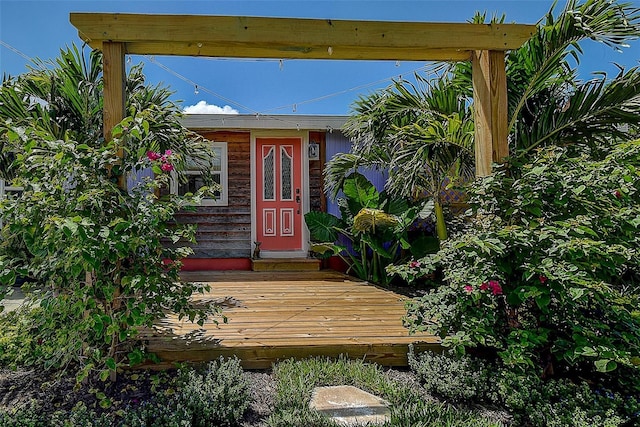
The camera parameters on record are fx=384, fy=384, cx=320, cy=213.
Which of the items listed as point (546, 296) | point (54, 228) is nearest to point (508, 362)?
point (546, 296)

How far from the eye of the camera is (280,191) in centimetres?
682

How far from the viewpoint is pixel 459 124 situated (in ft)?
10.6

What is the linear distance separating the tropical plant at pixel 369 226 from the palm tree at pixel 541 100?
3.19 feet

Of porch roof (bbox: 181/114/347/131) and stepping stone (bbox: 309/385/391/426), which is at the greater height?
porch roof (bbox: 181/114/347/131)

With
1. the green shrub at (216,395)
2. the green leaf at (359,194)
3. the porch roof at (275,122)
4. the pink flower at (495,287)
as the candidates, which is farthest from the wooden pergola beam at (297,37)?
the porch roof at (275,122)

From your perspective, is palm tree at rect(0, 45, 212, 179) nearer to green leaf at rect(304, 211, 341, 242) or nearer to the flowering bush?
the flowering bush

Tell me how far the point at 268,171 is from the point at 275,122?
900 millimetres

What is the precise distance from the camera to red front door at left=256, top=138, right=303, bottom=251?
267 inches

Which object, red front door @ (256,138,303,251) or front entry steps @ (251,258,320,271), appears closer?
front entry steps @ (251,258,320,271)

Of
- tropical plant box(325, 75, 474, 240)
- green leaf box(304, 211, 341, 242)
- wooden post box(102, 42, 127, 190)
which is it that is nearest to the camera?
wooden post box(102, 42, 127, 190)

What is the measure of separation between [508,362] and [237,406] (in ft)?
5.00

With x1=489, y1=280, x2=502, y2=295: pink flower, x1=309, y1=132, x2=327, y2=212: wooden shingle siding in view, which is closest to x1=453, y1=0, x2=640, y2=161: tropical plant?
x1=489, y1=280, x2=502, y2=295: pink flower

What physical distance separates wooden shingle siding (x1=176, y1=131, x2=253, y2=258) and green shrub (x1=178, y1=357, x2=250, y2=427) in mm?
4417

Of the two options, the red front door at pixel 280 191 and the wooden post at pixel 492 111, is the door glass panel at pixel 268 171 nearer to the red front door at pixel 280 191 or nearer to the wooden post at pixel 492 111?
the red front door at pixel 280 191
